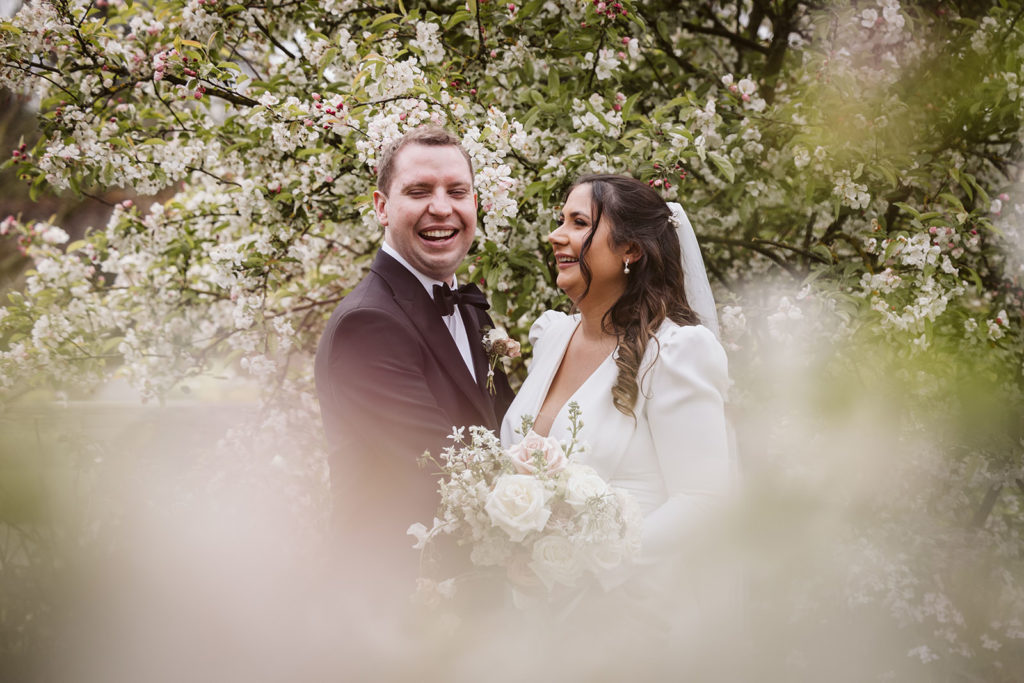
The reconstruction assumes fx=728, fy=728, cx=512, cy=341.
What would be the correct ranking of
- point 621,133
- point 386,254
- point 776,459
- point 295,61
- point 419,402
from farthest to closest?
point 295,61 → point 621,133 → point 386,254 → point 419,402 → point 776,459

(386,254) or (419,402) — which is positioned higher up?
(386,254)

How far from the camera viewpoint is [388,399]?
2.03 m

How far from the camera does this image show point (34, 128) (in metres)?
0.68

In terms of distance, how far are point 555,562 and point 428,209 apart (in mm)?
1453

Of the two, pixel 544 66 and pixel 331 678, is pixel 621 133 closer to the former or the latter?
pixel 544 66

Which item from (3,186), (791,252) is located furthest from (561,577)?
(791,252)

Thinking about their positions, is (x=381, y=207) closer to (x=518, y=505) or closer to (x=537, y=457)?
(x=537, y=457)

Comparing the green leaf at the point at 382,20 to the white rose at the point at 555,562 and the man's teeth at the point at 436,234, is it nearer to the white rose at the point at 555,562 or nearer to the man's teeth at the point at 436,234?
the man's teeth at the point at 436,234

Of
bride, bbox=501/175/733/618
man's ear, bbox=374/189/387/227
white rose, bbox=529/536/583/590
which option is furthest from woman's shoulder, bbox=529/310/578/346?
white rose, bbox=529/536/583/590

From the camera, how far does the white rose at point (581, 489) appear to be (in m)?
1.42

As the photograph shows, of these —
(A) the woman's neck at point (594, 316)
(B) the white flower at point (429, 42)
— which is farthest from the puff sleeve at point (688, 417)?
(B) the white flower at point (429, 42)

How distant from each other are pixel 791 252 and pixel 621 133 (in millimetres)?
1405

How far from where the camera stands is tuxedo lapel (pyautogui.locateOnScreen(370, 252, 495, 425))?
2.26 m

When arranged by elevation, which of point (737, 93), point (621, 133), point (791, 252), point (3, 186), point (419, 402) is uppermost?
point (737, 93)
